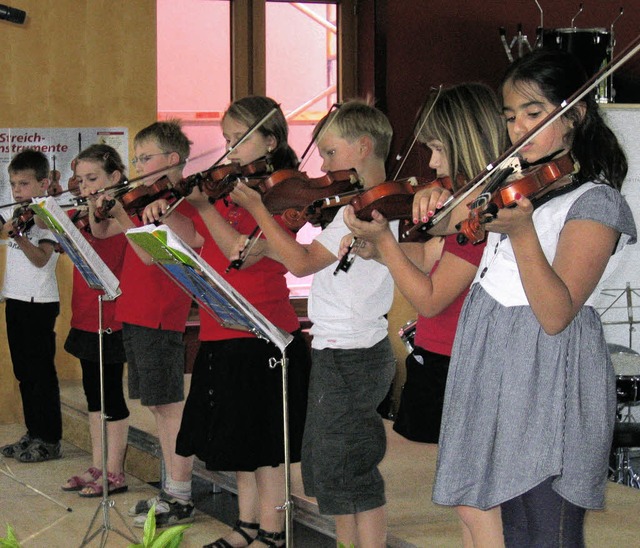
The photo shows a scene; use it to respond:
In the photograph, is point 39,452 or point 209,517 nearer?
point 209,517

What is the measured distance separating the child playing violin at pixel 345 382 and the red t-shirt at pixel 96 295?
1.29 m

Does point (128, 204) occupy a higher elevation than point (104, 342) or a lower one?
higher

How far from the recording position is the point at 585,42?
15.9 ft

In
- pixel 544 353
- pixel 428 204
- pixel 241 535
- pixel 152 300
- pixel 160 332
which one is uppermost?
pixel 428 204

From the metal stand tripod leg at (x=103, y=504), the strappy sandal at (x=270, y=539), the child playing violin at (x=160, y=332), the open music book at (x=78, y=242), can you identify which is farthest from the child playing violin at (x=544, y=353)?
the child playing violin at (x=160, y=332)

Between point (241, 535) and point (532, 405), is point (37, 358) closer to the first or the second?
point (241, 535)

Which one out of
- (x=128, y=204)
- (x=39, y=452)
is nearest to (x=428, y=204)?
(x=128, y=204)

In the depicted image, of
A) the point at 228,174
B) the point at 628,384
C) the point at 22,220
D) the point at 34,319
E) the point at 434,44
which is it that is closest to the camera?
the point at 228,174

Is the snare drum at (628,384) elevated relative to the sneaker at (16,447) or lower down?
elevated

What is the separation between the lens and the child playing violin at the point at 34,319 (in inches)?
166

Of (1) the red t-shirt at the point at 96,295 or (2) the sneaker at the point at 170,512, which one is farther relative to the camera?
(1) the red t-shirt at the point at 96,295

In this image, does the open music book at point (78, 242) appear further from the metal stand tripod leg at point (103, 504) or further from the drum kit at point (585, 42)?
the drum kit at point (585, 42)

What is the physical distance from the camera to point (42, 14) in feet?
16.9

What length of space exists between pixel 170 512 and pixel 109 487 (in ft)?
1.67
